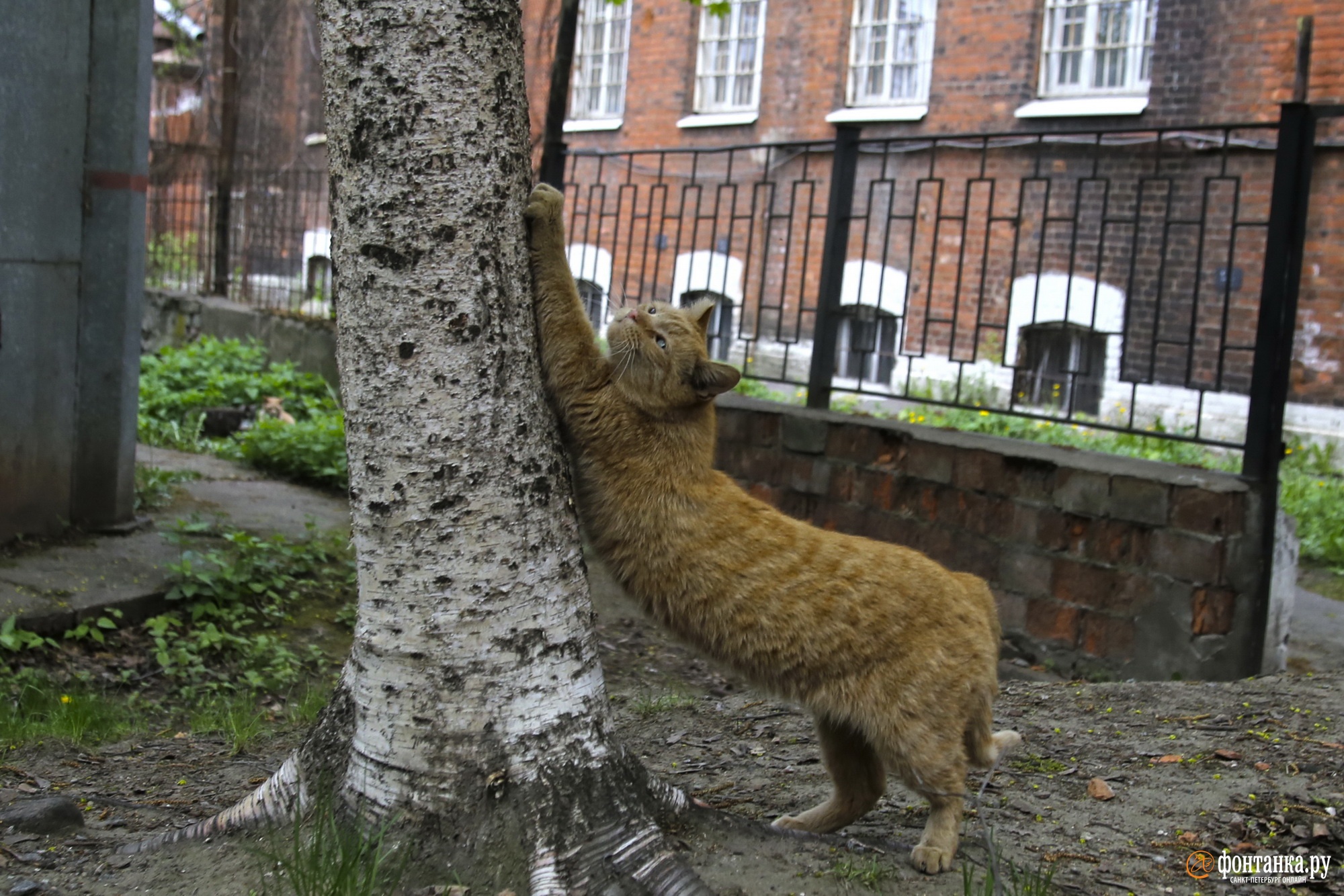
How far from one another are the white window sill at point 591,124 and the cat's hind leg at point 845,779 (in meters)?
14.1

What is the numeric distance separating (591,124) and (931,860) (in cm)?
1506

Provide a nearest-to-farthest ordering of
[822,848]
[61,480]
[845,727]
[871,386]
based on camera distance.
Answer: [822,848] < [845,727] < [61,480] < [871,386]

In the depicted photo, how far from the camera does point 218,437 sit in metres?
9.89

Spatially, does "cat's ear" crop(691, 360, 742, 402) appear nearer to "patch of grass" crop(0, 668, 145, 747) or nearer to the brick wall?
"patch of grass" crop(0, 668, 145, 747)

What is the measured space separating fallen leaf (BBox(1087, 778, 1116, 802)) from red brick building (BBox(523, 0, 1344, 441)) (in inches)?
204

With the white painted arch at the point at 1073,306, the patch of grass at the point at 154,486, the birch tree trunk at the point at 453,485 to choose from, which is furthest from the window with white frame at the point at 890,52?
the birch tree trunk at the point at 453,485

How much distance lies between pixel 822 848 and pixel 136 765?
240cm

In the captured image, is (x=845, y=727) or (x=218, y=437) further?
(x=218, y=437)

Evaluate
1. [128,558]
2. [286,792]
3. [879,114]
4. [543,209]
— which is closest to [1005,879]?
[286,792]

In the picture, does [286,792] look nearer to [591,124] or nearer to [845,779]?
[845,779]

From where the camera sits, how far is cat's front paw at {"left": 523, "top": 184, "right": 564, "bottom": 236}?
2.91 m

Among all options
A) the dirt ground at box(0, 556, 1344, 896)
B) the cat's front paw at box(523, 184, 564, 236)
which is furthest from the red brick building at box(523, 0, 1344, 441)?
the cat's front paw at box(523, 184, 564, 236)

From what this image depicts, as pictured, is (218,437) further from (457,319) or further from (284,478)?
(457,319)

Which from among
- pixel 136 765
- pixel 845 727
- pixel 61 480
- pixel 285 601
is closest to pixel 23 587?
pixel 61 480
